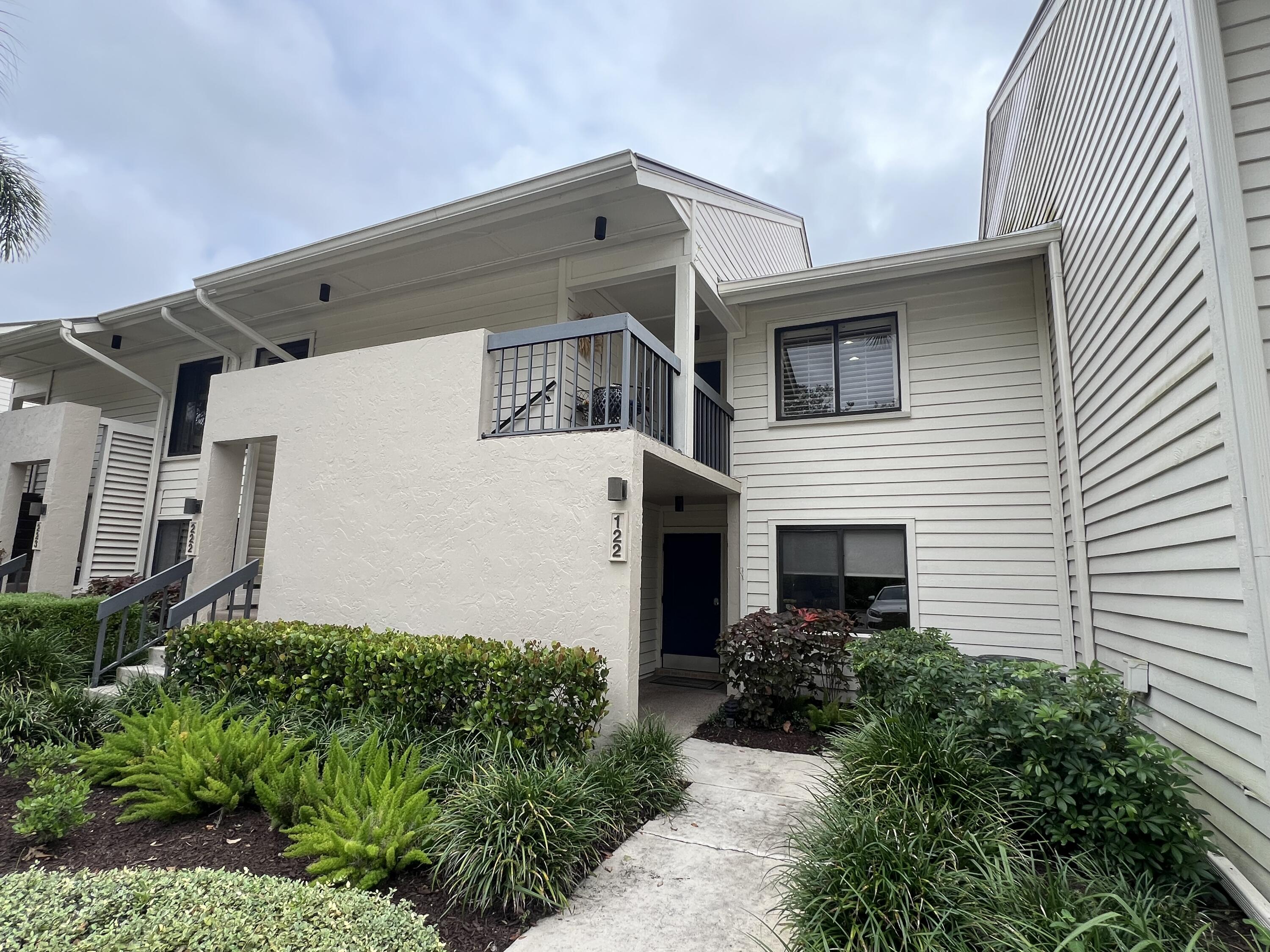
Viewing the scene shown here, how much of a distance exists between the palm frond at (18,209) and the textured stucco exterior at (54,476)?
7.77 ft

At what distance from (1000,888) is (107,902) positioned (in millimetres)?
3896

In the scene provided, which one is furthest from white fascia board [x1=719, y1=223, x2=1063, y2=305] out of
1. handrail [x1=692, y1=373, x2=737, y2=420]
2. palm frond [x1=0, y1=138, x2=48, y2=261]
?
palm frond [x1=0, y1=138, x2=48, y2=261]

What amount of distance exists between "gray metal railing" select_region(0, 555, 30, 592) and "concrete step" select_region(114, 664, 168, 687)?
457 cm

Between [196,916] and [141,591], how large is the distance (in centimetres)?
551

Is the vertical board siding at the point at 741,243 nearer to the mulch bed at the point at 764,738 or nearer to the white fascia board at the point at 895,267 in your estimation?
the white fascia board at the point at 895,267

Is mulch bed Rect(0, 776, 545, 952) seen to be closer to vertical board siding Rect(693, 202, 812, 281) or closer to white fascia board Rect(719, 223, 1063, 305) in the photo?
vertical board siding Rect(693, 202, 812, 281)

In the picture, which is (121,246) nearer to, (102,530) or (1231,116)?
(102,530)

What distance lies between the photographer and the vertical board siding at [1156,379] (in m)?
2.98

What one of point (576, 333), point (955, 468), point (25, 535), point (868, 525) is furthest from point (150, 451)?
point (955, 468)

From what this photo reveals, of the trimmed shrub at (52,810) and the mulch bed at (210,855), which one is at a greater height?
the trimmed shrub at (52,810)

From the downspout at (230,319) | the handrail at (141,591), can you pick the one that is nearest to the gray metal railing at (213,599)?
the handrail at (141,591)

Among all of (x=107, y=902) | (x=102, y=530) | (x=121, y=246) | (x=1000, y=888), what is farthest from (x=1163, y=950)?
(x=121, y=246)

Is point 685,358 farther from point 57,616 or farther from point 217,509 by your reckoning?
point 57,616

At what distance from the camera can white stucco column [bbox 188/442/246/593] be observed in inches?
299
